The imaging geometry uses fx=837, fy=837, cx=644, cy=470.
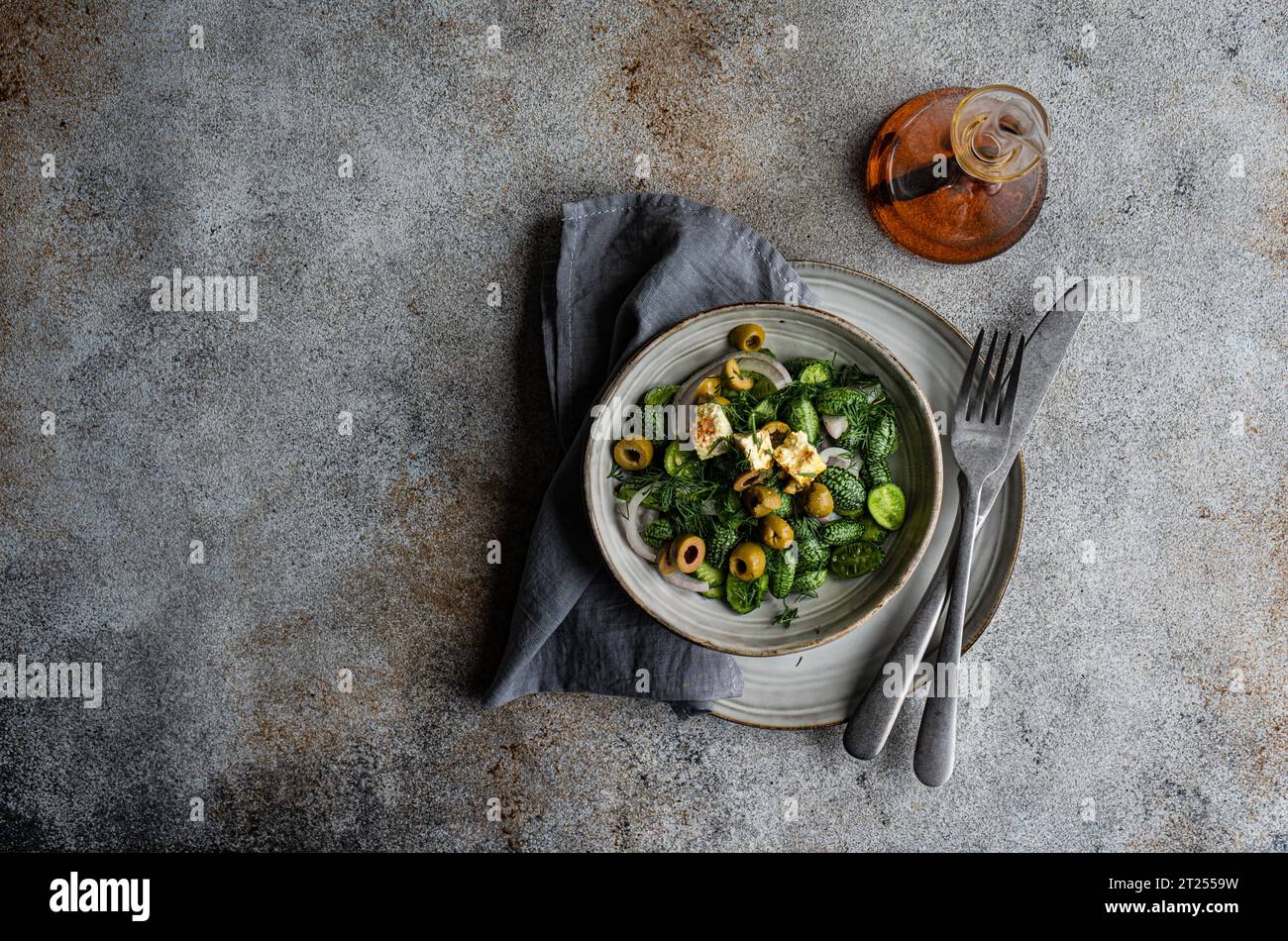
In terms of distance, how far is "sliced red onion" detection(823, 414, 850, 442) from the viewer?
1568mm

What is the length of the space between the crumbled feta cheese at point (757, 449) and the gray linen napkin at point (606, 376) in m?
0.29

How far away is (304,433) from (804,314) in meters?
1.10

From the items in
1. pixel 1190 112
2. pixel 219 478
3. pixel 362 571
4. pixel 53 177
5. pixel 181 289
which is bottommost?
pixel 362 571

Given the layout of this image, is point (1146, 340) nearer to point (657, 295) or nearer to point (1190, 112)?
point (1190, 112)

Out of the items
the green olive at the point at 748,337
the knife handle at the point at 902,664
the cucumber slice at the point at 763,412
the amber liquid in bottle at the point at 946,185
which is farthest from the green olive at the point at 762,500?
the amber liquid in bottle at the point at 946,185

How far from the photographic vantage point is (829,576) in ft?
5.34

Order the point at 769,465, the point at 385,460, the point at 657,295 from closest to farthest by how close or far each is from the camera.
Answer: the point at 769,465
the point at 657,295
the point at 385,460

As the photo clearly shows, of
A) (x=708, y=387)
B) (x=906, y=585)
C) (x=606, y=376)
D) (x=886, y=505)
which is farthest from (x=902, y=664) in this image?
(x=606, y=376)

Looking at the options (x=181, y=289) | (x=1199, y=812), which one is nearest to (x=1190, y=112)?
(x=1199, y=812)

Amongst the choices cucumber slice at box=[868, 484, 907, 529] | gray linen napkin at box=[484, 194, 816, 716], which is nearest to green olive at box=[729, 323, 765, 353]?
gray linen napkin at box=[484, 194, 816, 716]

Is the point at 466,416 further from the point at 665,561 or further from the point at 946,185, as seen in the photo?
the point at 946,185

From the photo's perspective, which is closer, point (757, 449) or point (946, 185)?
point (757, 449)

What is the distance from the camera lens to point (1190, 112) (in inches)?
73.5

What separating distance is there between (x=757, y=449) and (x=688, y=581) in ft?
0.95
